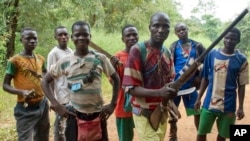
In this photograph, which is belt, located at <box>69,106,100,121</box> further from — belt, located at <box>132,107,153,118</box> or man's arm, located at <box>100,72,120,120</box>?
belt, located at <box>132,107,153,118</box>

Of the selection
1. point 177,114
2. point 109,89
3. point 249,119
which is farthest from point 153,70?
point 109,89

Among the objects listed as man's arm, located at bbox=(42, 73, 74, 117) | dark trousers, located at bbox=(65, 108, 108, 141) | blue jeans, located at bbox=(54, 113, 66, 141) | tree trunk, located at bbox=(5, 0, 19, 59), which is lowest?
blue jeans, located at bbox=(54, 113, 66, 141)

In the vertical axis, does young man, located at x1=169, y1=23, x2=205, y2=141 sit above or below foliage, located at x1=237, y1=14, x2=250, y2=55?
below

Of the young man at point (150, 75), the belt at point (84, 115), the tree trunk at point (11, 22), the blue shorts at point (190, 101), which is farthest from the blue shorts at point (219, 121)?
the tree trunk at point (11, 22)

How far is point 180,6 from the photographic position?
27.6 metres

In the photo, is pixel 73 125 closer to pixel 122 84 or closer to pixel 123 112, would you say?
pixel 122 84

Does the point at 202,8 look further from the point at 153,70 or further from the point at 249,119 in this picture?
the point at 153,70

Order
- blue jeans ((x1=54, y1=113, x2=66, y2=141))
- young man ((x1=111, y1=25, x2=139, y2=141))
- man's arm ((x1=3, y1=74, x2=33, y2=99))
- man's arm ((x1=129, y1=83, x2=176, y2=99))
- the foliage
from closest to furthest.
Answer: man's arm ((x1=129, y1=83, x2=176, y2=99))
man's arm ((x1=3, y1=74, x2=33, y2=99))
young man ((x1=111, y1=25, x2=139, y2=141))
blue jeans ((x1=54, y1=113, x2=66, y2=141))
the foliage

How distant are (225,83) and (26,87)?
2.22 meters

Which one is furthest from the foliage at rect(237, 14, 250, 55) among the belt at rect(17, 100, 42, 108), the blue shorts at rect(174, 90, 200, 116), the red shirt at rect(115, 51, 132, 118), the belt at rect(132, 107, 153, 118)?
the belt at rect(132, 107, 153, 118)

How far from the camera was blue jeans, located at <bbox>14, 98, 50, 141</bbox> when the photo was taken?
12.5 ft

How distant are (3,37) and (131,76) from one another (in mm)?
7317

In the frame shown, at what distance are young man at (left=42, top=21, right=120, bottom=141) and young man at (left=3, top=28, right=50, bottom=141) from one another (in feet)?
2.46

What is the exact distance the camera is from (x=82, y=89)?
3037 millimetres
